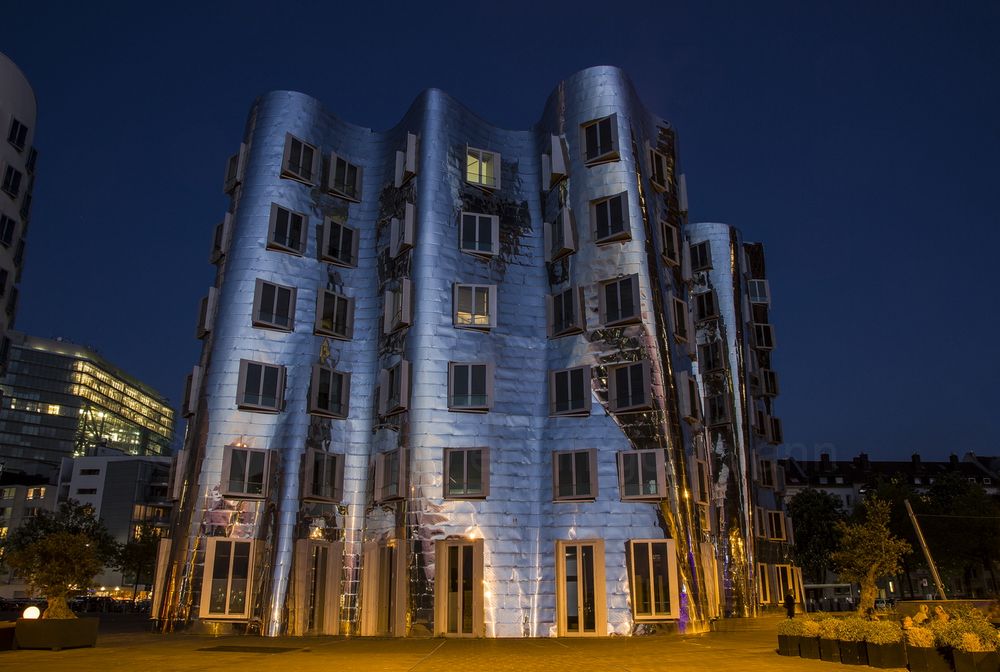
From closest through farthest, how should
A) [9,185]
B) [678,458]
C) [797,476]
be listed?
[678,458] < [9,185] < [797,476]

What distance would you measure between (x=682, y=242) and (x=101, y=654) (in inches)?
1312

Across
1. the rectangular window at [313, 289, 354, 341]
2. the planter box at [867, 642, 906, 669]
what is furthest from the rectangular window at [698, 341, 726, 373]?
the planter box at [867, 642, 906, 669]

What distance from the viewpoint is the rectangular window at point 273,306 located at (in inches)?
1502

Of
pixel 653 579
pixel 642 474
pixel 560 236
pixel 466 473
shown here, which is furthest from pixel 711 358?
pixel 466 473

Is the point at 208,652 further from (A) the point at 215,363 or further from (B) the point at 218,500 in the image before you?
(A) the point at 215,363

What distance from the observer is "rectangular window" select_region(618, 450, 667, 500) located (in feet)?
115

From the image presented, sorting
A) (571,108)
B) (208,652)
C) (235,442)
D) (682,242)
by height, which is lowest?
(208,652)

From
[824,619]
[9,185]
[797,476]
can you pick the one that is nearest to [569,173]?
[824,619]

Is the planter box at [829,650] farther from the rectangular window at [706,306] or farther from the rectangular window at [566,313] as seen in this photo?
the rectangular window at [706,306]

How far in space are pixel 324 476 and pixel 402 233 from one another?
12.1 metres

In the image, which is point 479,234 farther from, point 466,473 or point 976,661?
point 976,661

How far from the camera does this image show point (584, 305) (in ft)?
127

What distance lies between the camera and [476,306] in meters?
38.8

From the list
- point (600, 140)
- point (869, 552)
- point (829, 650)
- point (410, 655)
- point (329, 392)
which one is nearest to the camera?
point (829, 650)
